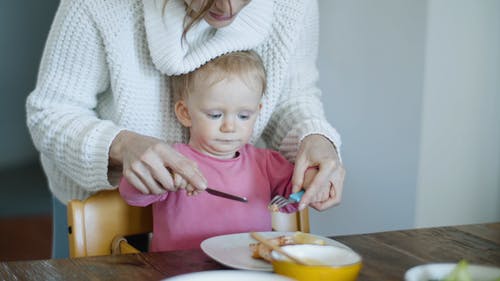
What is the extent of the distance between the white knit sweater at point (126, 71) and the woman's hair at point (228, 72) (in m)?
0.01

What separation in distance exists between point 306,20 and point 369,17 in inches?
17.8

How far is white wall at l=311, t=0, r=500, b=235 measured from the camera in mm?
1730

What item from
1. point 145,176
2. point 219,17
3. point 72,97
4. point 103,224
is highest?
point 219,17

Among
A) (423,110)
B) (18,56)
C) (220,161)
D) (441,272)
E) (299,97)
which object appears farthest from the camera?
(18,56)

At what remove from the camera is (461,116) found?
5.83ft

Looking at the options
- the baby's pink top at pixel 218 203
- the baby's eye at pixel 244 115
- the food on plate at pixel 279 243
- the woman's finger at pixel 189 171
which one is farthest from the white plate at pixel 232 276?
the baby's eye at pixel 244 115

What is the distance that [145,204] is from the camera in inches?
48.6

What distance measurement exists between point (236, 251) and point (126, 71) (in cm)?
52

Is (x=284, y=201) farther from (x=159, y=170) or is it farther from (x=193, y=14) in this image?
(x=193, y=14)

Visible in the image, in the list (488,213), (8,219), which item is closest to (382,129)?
(488,213)

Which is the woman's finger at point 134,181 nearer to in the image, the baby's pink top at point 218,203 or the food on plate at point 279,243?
the baby's pink top at point 218,203

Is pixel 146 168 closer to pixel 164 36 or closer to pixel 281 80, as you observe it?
pixel 164 36

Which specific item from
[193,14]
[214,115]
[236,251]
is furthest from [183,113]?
[236,251]

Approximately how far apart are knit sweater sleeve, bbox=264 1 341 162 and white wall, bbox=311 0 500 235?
0.33 metres
